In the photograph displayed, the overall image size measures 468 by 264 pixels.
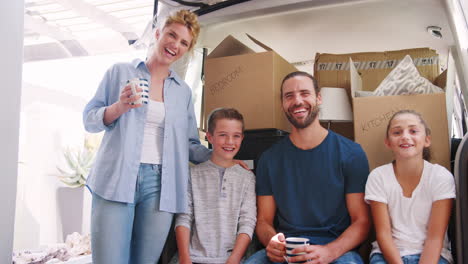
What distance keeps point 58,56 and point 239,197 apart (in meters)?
2.72

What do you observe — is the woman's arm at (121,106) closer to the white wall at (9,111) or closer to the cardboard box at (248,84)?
the white wall at (9,111)

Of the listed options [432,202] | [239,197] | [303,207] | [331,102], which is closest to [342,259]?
[303,207]

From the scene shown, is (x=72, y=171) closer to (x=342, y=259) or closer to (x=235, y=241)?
(x=235, y=241)

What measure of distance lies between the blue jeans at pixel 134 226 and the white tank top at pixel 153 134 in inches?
1.5

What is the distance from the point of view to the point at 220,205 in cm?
166

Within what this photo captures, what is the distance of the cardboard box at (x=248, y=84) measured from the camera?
196cm

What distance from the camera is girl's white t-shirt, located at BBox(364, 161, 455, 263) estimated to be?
4.39ft

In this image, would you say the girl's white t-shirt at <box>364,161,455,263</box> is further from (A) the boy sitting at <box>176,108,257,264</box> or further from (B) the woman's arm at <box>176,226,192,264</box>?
(B) the woman's arm at <box>176,226,192,264</box>

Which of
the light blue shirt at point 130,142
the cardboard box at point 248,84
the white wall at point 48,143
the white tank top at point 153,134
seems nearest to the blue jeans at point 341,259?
the light blue shirt at point 130,142

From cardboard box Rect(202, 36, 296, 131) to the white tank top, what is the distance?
521 millimetres

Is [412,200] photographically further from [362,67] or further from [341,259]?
[362,67]

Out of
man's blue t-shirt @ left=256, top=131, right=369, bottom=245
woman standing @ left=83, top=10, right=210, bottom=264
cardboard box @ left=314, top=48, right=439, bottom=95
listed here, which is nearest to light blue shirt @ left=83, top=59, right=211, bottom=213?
woman standing @ left=83, top=10, right=210, bottom=264

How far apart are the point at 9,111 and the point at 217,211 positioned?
89cm

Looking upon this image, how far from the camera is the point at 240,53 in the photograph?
7.16ft
